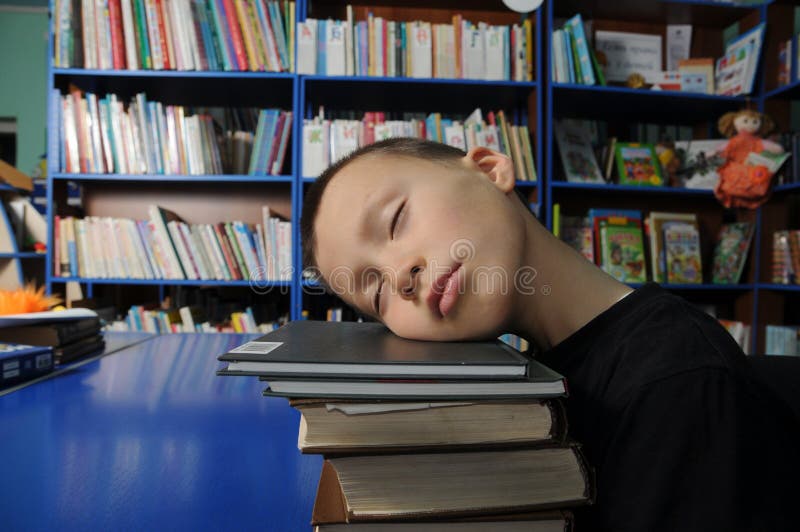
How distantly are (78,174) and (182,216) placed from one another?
50 centimetres

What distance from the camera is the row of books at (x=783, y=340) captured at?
245cm

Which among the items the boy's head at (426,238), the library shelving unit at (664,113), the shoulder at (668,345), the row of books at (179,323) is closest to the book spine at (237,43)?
the row of books at (179,323)

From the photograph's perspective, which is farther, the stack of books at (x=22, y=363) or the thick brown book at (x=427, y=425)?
the stack of books at (x=22, y=363)

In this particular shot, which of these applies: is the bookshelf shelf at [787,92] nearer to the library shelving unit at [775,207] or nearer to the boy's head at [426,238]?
the library shelving unit at [775,207]

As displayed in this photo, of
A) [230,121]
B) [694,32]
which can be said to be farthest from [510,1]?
[230,121]

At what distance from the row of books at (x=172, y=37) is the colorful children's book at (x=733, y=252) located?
2.40m

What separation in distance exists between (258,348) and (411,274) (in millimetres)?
220

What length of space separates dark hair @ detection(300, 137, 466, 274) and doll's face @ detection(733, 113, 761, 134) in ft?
7.67

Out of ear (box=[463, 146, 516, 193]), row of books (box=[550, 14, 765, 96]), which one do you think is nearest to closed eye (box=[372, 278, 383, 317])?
ear (box=[463, 146, 516, 193])

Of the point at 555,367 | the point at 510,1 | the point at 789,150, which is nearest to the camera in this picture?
the point at 555,367

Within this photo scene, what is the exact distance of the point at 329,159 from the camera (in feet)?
7.71

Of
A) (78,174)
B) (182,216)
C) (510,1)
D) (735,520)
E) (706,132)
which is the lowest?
(735,520)

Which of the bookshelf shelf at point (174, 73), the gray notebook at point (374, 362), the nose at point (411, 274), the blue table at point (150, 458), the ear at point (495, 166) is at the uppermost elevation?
the bookshelf shelf at point (174, 73)

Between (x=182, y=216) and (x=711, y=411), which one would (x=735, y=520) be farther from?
(x=182, y=216)
